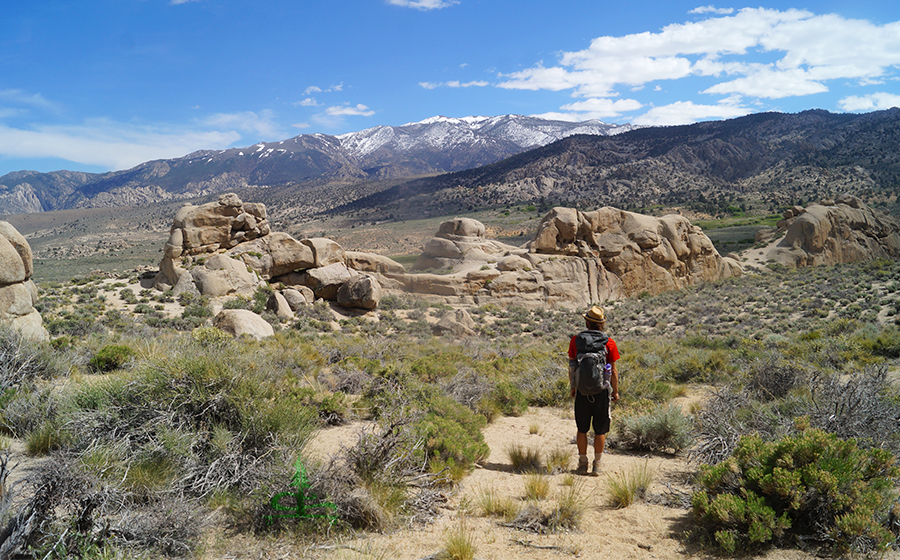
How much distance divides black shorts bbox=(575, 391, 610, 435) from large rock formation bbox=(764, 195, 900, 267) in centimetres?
3357

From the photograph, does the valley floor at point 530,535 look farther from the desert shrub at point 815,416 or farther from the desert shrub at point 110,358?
the desert shrub at point 110,358

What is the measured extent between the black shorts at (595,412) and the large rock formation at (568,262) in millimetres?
18526

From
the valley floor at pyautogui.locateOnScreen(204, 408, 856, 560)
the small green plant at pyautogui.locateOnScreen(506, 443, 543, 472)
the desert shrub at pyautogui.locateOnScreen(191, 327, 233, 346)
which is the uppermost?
the desert shrub at pyautogui.locateOnScreen(191, 327, 233, 346)

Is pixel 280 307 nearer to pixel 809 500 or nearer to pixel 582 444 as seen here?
pixel 582 444

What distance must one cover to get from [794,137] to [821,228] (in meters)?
81.0

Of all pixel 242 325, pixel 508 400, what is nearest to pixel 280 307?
pixel 242 325

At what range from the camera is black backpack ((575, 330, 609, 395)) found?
536cm

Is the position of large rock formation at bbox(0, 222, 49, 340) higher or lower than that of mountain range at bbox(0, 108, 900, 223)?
lower

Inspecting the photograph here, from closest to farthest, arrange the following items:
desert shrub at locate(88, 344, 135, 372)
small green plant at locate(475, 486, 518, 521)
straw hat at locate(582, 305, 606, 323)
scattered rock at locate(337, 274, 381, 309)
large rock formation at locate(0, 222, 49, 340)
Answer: small green plant at locate(475, 486, 518, 521) < straw hat at locate(582, 305, 606, 323) < desert shrub at locate(88, 344, 135, 372) < large rock formation at locate(0, 222, 49, 340) < scattered rock at locate(337, 274, 381, 309)

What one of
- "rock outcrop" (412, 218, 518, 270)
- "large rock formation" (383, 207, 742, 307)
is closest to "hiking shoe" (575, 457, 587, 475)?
"large rock formation" (383, 207, 742, 307)

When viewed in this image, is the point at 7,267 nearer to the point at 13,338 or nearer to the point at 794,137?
the point at 13,338

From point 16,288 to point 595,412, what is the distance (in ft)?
36.9

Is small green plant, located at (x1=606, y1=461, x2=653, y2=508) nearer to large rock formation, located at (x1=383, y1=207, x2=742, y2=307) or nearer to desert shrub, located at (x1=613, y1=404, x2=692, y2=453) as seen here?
desert shrub, located at (x1=613, y1=404, x2=692, y2=453)

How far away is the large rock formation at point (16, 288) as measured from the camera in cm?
927
